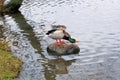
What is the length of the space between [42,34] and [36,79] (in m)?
8.70

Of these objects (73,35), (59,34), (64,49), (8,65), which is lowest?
Result: (73,35)

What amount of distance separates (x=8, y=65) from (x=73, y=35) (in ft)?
Answer: 24.3

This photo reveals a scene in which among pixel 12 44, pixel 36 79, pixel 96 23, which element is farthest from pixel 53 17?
pixel 36 79

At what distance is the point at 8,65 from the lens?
16.8 metres

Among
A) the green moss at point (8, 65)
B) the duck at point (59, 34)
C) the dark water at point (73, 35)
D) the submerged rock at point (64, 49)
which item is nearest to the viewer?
the green moss at point (8, 65)

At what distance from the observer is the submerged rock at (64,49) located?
64.4 feet

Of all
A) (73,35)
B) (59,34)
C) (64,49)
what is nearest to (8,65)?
(59,34)

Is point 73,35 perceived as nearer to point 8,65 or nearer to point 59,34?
point 59,34

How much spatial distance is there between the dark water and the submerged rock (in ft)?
1.11

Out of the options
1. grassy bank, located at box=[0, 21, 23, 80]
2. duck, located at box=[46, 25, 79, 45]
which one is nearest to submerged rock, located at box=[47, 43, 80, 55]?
duck, located at box=[46, 25, 79, 45]

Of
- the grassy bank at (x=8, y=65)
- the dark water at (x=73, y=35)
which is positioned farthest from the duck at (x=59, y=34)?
the grassy bank at (x=8, y=65)

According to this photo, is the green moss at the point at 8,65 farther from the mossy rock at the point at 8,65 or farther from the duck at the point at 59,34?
the duck at the point at 59,34

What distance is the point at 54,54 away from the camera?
1980cm

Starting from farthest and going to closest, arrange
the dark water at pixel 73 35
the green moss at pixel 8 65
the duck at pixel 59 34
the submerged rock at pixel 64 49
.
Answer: the submerged rock at pixel 64 49, the duck at pixel 59 34, the dark water at pixel 73 35, the green moss at pixel 8 65
